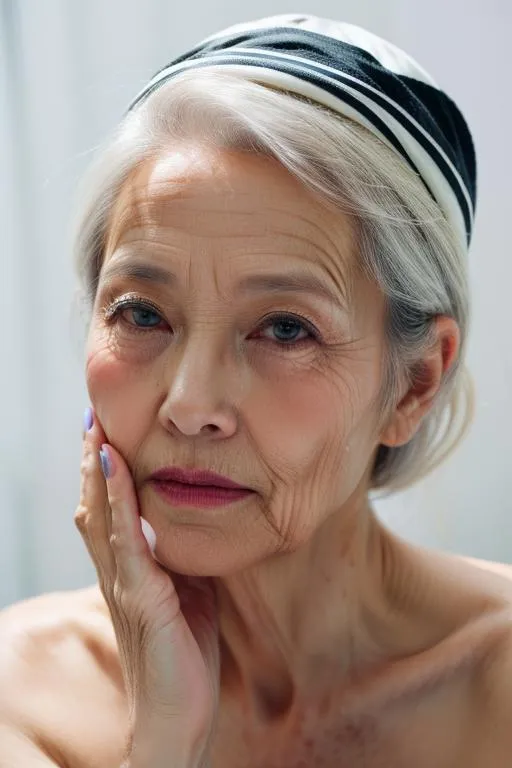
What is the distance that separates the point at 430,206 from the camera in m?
1.34

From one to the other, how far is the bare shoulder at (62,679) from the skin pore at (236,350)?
1.24ft

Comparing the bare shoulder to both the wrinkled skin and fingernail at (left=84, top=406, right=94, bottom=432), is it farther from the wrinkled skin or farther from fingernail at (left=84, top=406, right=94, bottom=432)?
fingernail at (left=84, top=406, right=94, bottom=432)

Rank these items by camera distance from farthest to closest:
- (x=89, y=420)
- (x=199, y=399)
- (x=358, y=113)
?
1. (x=89, y=420)
2. (x=358, y=113)
3. (x=199, y=399)

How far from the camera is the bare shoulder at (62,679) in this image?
1.46 metres

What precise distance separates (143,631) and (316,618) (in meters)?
0.30

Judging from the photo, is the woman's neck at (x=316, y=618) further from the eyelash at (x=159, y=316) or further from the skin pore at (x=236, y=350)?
the eyelash at (x=159, y=316)

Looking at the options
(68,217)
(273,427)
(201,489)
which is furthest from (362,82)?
(68,217)

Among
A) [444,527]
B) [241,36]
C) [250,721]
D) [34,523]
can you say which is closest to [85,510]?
[250,721]

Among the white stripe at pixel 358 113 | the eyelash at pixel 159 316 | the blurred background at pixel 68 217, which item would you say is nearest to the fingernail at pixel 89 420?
the eyelash at pixel 159 316

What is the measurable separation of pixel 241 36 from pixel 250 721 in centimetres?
107

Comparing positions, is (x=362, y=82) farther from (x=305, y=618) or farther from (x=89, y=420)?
(x=305, y=618)

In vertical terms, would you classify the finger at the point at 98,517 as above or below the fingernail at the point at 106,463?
below

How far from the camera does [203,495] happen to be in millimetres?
1238

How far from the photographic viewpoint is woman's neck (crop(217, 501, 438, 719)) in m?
1.50
